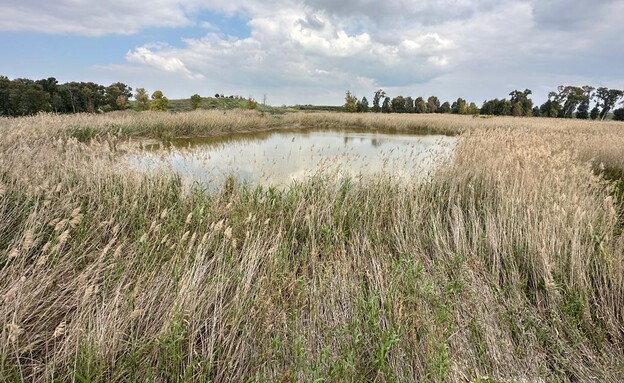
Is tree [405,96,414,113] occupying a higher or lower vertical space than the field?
higher

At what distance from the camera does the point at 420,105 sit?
51344 millimetres

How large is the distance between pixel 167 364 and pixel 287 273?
1088mm

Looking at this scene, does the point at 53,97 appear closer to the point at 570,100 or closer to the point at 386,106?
the point at 386,106

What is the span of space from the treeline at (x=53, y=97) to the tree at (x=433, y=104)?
4566 cm

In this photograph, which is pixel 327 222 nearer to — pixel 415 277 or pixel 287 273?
pixel 287 273

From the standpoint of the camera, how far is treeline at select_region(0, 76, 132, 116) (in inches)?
1145

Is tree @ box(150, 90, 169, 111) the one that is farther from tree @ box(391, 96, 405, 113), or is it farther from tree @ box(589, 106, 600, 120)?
tree @ box(589, 106, 600, 120)

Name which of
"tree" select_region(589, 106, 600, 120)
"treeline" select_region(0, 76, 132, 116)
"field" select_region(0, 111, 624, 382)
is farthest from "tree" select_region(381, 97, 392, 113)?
"field" select_region(0, 111, 624, 382)

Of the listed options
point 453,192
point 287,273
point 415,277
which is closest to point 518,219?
point 453,192

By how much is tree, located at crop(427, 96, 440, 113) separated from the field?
53628 mm

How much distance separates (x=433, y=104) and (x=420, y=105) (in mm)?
3405

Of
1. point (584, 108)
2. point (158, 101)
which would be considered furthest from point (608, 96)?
point (158, 101)

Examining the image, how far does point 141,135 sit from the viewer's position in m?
12.4

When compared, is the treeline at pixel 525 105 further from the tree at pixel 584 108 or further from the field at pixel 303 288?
the field at pixel 303 288
